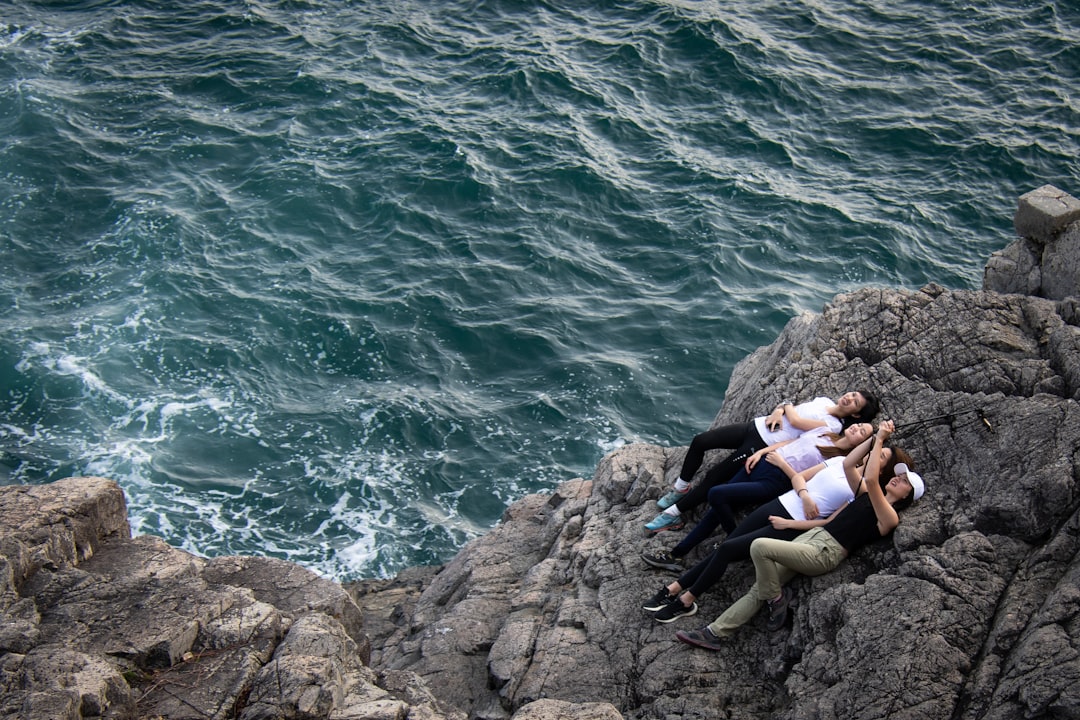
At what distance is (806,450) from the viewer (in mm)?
12125

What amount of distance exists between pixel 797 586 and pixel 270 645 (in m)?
6.24

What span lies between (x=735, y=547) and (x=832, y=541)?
3.66 feet

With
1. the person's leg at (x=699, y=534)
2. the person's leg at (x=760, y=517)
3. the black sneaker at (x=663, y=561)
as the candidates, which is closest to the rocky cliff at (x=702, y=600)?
the black sneaker at (x=663, y=561)

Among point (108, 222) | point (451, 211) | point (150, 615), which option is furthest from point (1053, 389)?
point (108, 222)

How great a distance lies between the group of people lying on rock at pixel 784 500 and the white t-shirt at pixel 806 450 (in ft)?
0.04

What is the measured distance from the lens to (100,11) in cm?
3184

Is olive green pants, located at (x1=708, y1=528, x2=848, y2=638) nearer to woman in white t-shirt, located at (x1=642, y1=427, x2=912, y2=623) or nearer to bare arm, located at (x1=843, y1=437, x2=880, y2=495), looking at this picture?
woman in white t-shirt, located at (x1=642, y1=427, x2=912, y2=623)

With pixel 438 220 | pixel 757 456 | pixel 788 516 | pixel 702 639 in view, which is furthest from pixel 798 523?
pixel 438 220

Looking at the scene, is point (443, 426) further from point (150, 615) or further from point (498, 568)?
point (150, 615)

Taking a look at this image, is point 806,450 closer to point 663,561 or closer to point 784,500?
point 784,500

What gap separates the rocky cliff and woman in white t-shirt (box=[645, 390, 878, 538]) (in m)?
0.46

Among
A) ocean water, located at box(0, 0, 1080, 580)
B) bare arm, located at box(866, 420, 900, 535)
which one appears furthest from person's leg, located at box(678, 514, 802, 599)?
ocean water, located at box(0, 0, 1080, 580)

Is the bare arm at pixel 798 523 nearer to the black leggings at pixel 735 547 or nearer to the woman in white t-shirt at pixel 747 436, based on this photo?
the black leggings at pixel 735 547

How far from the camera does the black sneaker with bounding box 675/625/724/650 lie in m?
11.1
